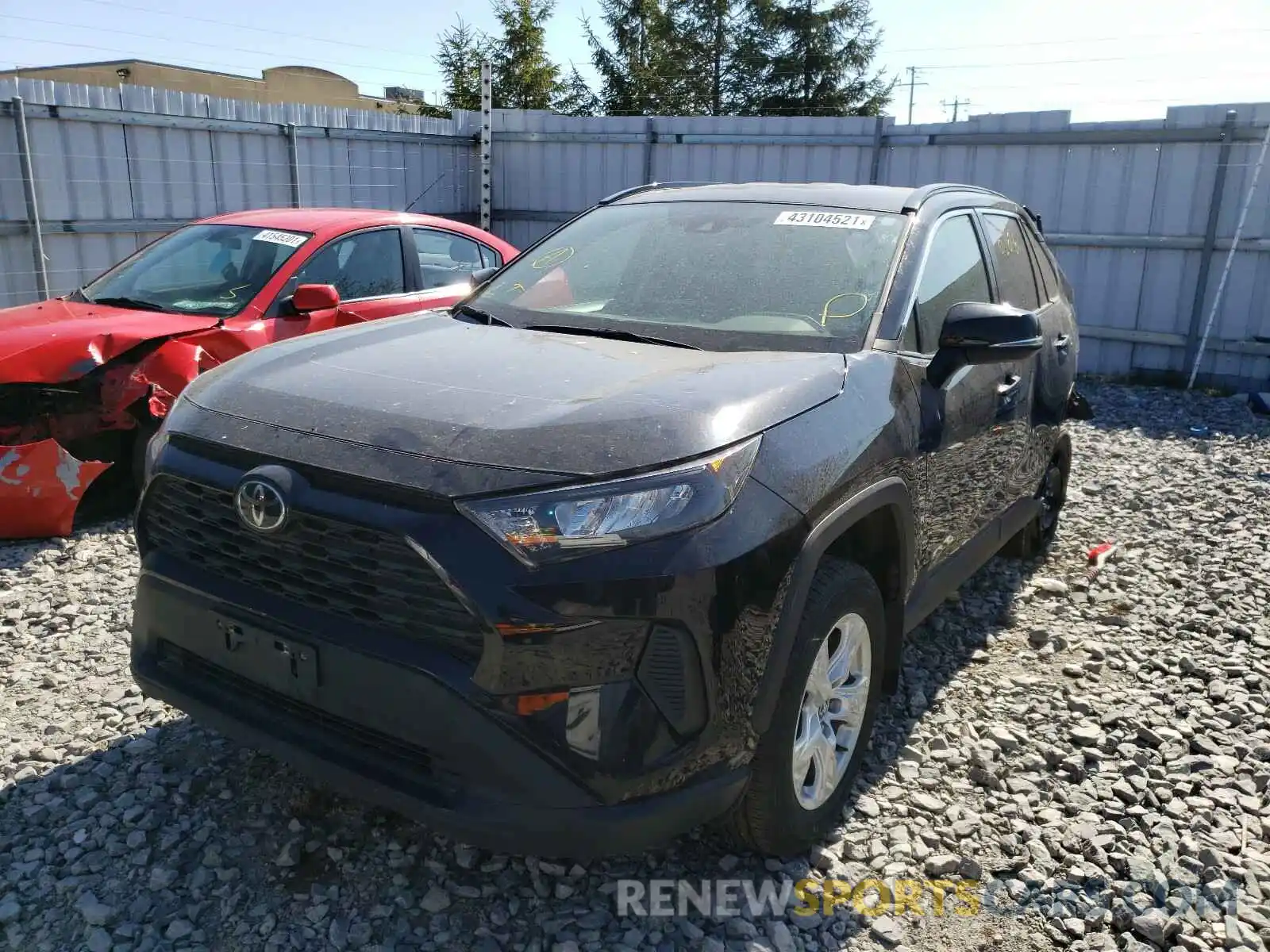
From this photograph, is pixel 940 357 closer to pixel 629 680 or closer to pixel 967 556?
pixel 967 556

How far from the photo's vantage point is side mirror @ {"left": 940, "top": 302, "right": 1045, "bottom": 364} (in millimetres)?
3115

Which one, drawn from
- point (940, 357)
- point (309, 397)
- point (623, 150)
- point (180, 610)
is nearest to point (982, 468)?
point (940, 357)

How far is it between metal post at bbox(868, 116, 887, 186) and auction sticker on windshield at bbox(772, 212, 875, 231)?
850cm

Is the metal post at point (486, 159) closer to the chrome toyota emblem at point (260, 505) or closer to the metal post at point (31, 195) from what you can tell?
the metal post at point (31, 195)

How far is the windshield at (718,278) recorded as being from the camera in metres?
3.20

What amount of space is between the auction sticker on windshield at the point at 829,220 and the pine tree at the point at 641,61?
29804 mm

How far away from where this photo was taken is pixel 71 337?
5047 millimetres

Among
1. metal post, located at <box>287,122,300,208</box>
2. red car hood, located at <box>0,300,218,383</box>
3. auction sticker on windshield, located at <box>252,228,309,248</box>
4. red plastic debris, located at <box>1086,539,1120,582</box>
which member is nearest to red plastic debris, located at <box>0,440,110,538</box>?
red car hood, located at <box>0,300,218,383</box>

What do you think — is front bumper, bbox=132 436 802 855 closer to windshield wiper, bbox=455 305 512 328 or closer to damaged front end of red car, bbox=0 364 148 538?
windshield wiper, bbox=455 305 512 328

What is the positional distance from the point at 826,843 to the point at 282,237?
488cm

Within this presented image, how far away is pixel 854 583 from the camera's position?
2.73 meters

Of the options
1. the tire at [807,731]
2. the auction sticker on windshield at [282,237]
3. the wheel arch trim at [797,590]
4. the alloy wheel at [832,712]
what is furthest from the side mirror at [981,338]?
the auction sticker on windshield at [282,237]

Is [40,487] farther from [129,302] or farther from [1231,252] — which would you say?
[1231,252]

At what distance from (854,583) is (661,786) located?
33.4 inches
